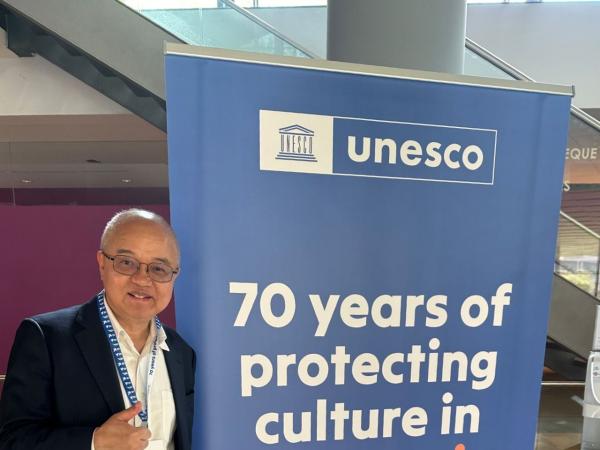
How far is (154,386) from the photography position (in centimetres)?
119

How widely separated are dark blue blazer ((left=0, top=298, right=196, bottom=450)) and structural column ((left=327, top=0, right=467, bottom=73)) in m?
1.46

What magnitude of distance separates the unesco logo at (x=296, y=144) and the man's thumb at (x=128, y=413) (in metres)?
0.83

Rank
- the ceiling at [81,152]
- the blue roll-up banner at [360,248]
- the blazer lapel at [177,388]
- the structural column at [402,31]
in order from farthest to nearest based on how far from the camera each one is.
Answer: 1. the ceiling at [81,152]
2. the structural column at [402,31]
3. the blue roll-up banner at [360,248]
4. the blazer lapel at [177,388]

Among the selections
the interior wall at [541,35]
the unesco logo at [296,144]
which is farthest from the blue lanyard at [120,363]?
the interior wall at [541,35]

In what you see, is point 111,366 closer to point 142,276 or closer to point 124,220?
point 142,276

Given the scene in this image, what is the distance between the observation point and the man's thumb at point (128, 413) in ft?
3.31

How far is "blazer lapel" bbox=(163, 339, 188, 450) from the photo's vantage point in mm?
1218

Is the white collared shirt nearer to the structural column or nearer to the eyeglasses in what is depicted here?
the eyeglasses

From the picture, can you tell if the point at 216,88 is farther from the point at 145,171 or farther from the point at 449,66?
the point at 145,171

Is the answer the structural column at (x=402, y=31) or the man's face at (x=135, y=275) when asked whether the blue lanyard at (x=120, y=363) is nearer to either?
the man's face at (x=135, y=275)

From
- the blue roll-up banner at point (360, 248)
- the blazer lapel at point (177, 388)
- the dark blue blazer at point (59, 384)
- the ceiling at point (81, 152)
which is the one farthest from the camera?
the ceiling at point (81, 152)

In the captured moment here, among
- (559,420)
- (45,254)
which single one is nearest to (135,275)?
(45,254)

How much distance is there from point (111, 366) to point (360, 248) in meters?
0.86

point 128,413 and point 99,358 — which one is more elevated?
point 99,358
